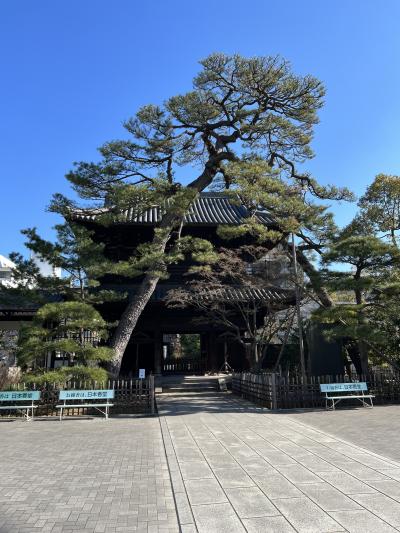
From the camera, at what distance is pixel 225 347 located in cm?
2409

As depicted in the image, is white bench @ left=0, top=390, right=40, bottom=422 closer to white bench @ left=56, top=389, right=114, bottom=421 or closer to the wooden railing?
white bench @ left=56, top=389, right=114, bottom=421

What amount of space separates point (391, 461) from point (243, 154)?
14.9 m

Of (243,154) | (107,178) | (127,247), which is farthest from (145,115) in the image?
(127,247)

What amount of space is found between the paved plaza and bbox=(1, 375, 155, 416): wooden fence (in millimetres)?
2596

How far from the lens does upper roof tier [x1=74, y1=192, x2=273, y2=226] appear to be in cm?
2088

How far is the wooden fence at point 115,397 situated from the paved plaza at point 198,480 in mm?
2596

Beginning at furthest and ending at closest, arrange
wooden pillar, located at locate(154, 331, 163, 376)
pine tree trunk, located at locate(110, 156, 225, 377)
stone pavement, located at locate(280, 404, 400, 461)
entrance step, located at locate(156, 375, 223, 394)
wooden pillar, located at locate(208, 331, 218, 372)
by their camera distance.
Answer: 1. wooden pillar, located at locate(208, 331, 218, 372)
2. wooden pillar, located at locate(154, 331, 163, 376)
3. entrance step, located at locate(156, 375, 223, 394)
4. pine tree trunk, located at locate(110, 156, 225, 377)
5. stone pavement, located at locate(280, 404, 400, 461)

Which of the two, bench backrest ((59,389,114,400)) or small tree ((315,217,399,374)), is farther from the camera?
small tree ((315,217,399,374))

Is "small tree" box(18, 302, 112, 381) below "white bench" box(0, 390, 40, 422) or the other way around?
the other way around

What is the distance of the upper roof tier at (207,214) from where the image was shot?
2088 centimetres

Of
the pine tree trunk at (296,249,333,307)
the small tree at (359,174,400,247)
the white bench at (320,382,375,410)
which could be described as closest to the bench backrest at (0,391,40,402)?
the white bench at (320,382,375,410)

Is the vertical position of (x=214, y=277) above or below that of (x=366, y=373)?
above

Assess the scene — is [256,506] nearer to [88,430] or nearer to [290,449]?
[290,449]

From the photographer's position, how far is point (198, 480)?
6.37m
